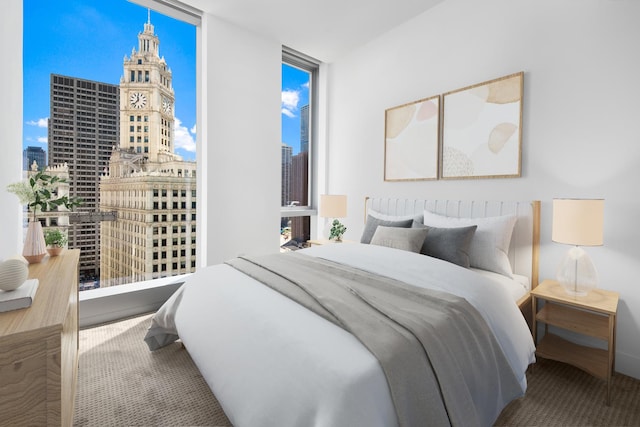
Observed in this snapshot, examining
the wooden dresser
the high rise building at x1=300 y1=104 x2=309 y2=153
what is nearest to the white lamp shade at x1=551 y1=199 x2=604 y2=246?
the wooden dresser

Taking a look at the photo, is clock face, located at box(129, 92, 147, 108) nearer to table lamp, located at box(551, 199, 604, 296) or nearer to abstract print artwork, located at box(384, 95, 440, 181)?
abstract print artwork, located at box(384, 95, 440, 181)

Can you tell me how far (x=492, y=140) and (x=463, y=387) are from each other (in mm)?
2194

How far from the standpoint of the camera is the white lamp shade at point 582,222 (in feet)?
6.12

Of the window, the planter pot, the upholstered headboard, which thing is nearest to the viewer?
the planter pot

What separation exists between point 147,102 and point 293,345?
10.4 ft

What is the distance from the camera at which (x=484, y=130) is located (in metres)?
2.70

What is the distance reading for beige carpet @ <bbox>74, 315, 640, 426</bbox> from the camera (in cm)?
158


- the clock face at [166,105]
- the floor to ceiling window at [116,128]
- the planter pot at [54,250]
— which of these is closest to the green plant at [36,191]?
the planter pot at [54,250]

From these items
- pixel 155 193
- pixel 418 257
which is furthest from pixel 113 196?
pixel 418 257

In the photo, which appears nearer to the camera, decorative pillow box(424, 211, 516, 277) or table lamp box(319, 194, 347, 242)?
decorative pillow box(424, 211, 516, 277)

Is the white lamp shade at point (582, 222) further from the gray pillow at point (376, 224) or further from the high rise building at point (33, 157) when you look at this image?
the high rise building at point (33, 157)

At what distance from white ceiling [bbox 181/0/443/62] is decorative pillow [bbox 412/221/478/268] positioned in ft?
7.78

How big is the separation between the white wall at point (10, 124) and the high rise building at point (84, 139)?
32 centimetres

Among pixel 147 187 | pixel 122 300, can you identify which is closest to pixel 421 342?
pixel 122 300
